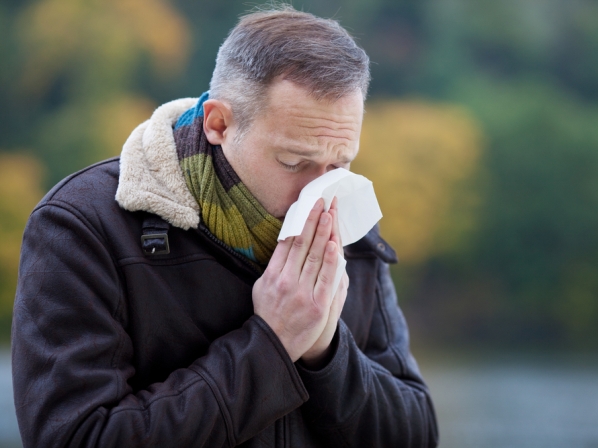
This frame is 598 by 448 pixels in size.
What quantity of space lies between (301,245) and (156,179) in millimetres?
375

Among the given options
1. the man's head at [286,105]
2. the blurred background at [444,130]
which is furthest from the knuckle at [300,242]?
the blurred background at [444,130]

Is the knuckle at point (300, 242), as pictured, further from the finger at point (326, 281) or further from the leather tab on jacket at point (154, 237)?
the leather tab on jacket at point (154, 237)

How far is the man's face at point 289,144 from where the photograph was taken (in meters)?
1.63

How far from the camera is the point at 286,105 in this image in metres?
1.63

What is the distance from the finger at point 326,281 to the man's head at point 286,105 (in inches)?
6.9

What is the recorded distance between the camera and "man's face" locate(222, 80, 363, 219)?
163 centimetres

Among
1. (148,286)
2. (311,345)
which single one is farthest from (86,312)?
(311,345)

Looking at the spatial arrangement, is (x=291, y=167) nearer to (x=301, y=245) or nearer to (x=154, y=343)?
(x=301, y=245)

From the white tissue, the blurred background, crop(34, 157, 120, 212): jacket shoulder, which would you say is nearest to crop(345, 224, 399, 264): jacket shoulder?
the white tissue

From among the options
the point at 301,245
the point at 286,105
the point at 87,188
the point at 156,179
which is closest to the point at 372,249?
the point at 301,245

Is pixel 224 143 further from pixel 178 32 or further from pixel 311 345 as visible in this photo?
pixel 178 32

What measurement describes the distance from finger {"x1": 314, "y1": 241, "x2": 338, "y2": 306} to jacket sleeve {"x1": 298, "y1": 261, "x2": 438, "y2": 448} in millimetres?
149

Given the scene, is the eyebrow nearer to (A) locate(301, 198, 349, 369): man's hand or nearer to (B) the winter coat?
(A) locate(301, 198, 349, 369): man's hand

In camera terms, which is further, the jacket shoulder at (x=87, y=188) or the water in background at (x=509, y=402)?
the water in background at (x=509, y=402)
